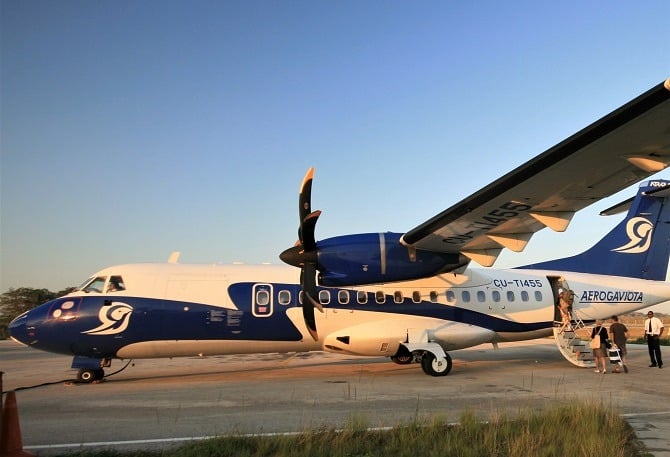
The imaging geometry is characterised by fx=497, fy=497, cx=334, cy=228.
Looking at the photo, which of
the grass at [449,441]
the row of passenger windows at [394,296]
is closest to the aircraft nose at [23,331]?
the row of passenger windows at [394,296]

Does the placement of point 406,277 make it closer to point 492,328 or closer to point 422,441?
point 492,328

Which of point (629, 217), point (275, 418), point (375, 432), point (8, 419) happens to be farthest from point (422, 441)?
point (629, 217)

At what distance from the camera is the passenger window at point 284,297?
A: 37.9 ft

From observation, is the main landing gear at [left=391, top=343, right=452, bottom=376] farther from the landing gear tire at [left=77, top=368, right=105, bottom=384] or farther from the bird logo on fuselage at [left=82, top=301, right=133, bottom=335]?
the landing gear tire at [left=77, top=368, right=105, bottom=384]

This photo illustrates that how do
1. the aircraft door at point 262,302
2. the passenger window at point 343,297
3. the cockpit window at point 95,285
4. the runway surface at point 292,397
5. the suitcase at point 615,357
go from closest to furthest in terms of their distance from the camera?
the runway surface at point 292,397
the cockpit window at point 95,285
the aircraft door at point 262,302
the passenger window at point 343,297
the suitcase at point 615,357

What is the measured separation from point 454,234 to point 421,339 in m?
2.86

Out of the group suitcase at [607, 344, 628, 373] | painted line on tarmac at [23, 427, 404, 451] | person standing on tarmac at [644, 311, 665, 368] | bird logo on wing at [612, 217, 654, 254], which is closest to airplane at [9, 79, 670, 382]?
suitcase at [607, 344, 628, 373]

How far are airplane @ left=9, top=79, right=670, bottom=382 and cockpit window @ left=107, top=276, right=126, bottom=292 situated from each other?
0.03 meters

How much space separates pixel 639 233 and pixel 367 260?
30.5 ft

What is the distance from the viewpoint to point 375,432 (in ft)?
18.6

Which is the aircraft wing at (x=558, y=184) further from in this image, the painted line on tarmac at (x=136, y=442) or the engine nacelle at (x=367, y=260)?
the painted line on tarmac at (x=136, y=442)

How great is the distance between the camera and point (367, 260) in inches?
410

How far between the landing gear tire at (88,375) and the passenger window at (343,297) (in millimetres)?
5687

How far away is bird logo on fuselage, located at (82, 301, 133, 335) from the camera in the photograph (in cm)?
1071
